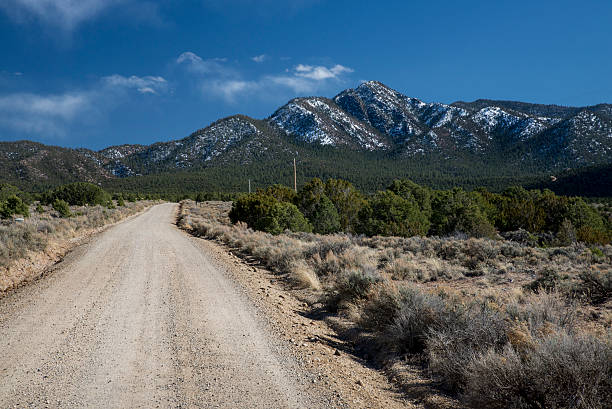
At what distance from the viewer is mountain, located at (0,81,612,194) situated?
110812 mm

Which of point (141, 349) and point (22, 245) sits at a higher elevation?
point (22, 245)

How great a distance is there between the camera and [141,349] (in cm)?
480

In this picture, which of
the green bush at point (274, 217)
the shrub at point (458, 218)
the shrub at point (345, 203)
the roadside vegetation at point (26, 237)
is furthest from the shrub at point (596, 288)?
the shrub at point (345, 203)

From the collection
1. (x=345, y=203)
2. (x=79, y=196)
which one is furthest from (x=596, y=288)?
(x=79, y=196)

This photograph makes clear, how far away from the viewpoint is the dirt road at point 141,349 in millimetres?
3646

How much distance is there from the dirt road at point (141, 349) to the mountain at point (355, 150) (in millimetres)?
95175

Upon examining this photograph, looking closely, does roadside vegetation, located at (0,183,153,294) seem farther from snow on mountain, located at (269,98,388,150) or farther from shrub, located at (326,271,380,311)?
snow on mountain, located at (269,98,388,150)

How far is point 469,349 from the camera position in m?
4.08

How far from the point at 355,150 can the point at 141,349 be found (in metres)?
141

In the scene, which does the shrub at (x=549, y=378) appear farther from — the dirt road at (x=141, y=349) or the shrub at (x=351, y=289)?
the shrub at (x=351, y=289)

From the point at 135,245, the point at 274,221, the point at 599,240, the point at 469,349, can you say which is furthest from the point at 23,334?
the point at 599,240

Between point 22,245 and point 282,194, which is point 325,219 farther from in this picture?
point 22,245

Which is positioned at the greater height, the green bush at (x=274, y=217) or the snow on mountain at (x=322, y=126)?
the snow on mountain at (x=322, y=126)

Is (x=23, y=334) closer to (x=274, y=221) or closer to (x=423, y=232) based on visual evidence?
(x=274, y=221)
